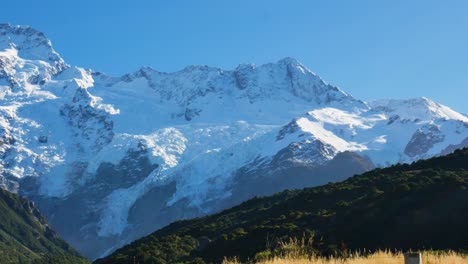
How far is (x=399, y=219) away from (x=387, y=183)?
34.8 m

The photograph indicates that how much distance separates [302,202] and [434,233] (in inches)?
1991

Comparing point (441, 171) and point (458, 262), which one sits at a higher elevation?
point (441, 171)

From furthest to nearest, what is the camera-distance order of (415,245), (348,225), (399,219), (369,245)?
(348,225), (399,219), (369,245), (415,245)

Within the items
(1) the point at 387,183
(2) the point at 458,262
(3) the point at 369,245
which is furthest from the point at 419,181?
(2) the point at 458,262

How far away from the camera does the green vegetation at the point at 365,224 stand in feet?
198

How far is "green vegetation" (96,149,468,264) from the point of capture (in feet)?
198

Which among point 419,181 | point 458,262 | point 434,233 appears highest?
point 419,181

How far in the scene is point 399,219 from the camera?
218 ft

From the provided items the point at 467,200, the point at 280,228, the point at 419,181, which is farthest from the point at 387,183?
the point at 467,200

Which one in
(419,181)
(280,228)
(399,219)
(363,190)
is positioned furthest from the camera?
(363,190)

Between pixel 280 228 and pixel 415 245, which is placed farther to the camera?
pixel 280 228

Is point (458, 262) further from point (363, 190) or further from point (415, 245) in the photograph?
point (363, 190)

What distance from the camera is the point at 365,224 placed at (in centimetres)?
6894

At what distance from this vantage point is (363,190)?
101m
